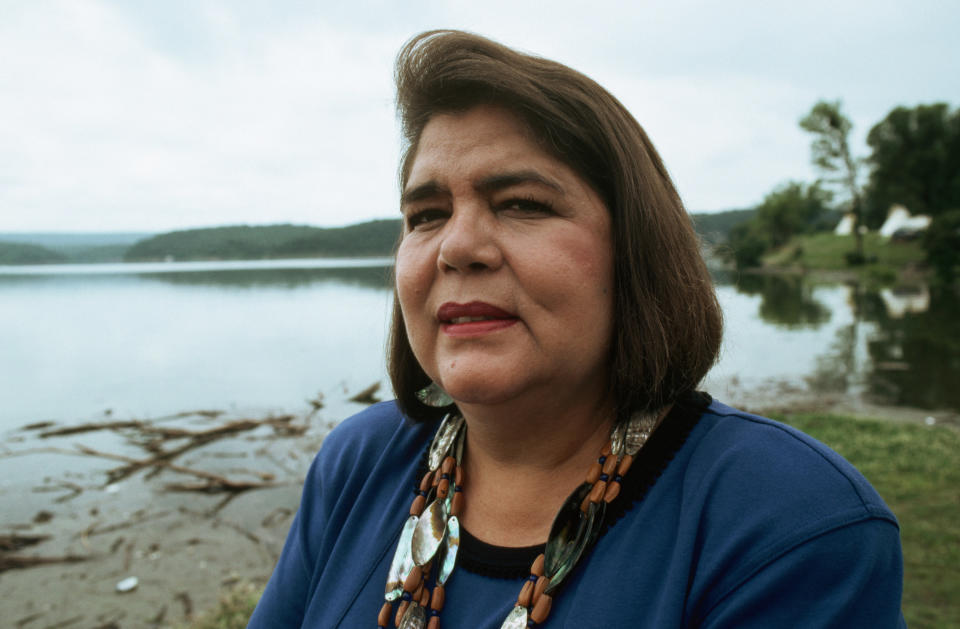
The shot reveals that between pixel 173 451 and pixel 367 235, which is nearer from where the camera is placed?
pixel 367 235

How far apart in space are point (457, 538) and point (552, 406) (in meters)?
0.43

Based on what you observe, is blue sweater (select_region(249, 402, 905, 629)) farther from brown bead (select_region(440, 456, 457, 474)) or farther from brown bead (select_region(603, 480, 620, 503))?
brown bead (select_region(440, 456, 457, 474))

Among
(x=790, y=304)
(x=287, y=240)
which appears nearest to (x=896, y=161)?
(x=790, y=304)

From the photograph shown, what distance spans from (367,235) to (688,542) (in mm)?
2982

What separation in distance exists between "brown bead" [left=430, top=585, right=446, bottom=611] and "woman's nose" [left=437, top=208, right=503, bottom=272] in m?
0.80

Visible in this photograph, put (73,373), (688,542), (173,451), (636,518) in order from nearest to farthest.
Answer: (688,542) < (636,518) < (173,451) < (73,373)

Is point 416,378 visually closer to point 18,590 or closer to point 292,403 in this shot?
point 18,590

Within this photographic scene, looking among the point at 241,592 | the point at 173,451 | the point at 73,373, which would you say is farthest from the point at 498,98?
the point at 73,373

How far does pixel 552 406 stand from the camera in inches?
62.8

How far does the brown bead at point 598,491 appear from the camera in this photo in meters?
1.45

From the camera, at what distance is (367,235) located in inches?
151

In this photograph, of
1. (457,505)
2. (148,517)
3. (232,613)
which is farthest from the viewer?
(148,517)

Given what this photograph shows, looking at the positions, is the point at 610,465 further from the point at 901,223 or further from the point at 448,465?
the point at 901,223

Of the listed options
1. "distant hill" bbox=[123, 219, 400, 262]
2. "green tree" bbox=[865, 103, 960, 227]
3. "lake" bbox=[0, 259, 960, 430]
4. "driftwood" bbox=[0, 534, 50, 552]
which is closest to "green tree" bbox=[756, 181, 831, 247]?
"green tree" bbox=[865, 103, 960, 227]
